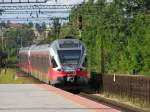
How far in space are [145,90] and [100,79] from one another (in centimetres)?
1230

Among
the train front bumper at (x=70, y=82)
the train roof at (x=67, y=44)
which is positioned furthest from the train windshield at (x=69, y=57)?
the train front bumper at (x=70, y=82)

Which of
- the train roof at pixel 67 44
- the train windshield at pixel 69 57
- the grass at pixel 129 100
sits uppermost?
the train roof at pixel 67 44

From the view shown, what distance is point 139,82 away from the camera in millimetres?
32094

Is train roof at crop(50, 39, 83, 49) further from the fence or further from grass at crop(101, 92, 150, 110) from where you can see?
grass at crop(101, 92, 150, 110)

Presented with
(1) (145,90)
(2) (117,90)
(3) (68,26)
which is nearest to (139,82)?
(1) (145,90)

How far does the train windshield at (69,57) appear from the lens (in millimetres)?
40281

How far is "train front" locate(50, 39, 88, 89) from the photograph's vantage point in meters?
40.0

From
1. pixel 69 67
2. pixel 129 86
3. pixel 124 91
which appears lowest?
pixel 124 91

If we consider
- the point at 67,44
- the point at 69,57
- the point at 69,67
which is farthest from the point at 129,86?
the point at 67,44

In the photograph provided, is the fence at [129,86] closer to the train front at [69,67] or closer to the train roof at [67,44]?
the train front at [69,67]

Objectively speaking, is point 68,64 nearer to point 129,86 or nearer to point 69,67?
point 69,67

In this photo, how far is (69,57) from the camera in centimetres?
4047

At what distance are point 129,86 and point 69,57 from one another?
7063mm

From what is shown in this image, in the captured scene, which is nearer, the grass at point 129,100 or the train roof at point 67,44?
the grass at point 129,100
